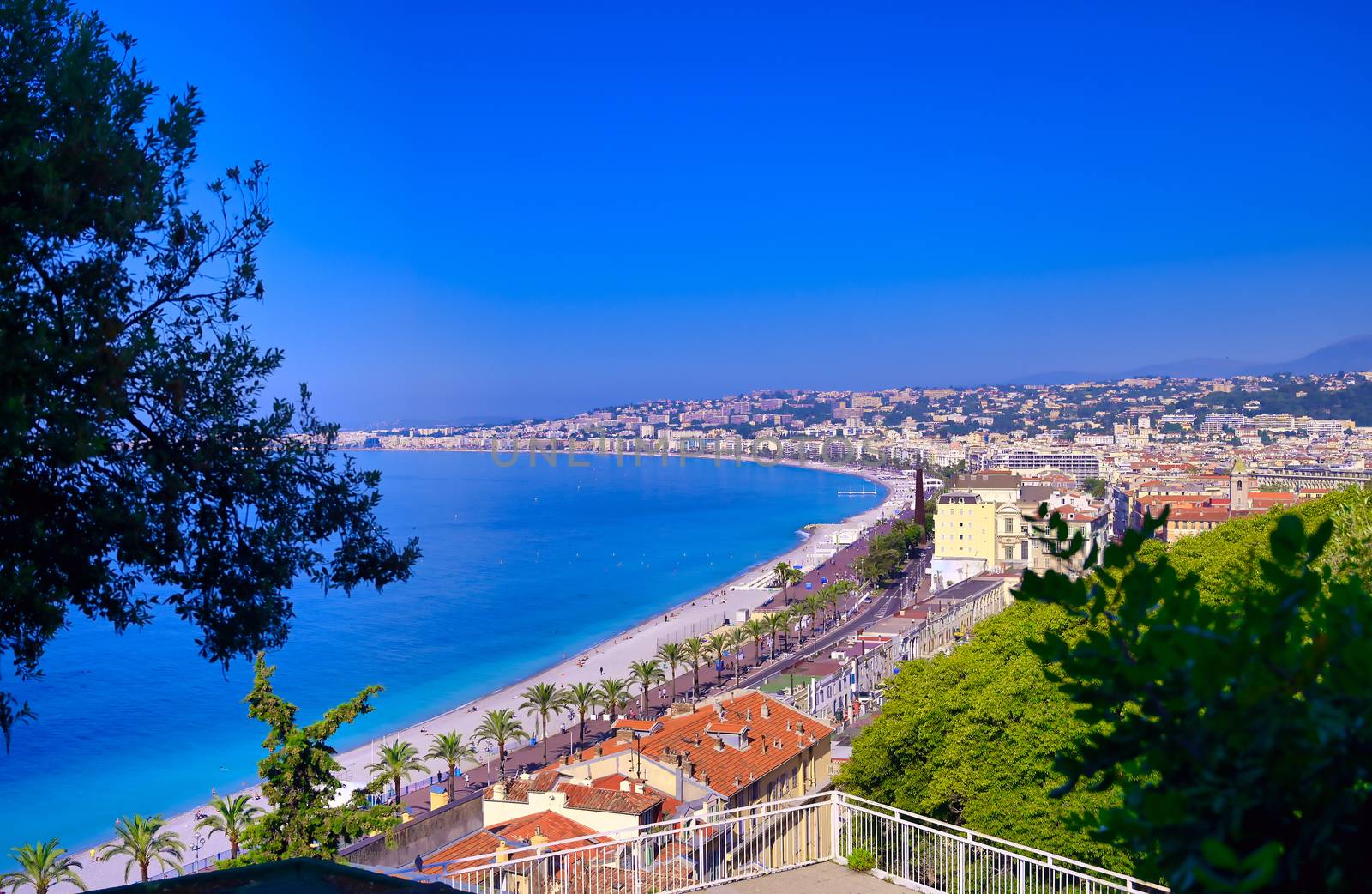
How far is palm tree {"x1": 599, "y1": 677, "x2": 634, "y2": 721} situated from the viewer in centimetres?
2628

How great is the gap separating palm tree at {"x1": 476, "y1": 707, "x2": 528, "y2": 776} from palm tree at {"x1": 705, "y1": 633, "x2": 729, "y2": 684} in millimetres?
7541

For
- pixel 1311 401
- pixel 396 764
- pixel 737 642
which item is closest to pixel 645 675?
pixel 737 642

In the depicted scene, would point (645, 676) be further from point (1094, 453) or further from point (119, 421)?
point (1094, 453)

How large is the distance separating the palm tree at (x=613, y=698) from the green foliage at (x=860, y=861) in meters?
21.5

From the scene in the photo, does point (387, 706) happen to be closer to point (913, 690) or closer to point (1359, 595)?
point (913, 690)

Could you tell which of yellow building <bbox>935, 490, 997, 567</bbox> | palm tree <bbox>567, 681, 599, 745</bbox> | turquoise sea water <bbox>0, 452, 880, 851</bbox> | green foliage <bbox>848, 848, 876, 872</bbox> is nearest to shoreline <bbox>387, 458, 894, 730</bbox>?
turquoise sea water <bbox>0, 452, 880, 851</bbox>

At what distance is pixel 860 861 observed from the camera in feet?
17.4

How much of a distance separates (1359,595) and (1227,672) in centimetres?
38

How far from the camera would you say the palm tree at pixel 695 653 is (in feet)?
96.9

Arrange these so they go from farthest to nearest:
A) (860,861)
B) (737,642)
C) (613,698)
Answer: (737,642)
(613,698)
(860,861)

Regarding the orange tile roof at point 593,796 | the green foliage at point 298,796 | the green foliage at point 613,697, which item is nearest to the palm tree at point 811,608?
the green foliage at point 613,697

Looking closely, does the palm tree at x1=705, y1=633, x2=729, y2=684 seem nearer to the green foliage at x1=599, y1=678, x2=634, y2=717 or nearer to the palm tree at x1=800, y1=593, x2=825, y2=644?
the palm tree at x1=800, y1=593, x2=825, y2=644

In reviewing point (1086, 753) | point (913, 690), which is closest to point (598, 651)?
point (913, 690)

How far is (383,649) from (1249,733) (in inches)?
1578
